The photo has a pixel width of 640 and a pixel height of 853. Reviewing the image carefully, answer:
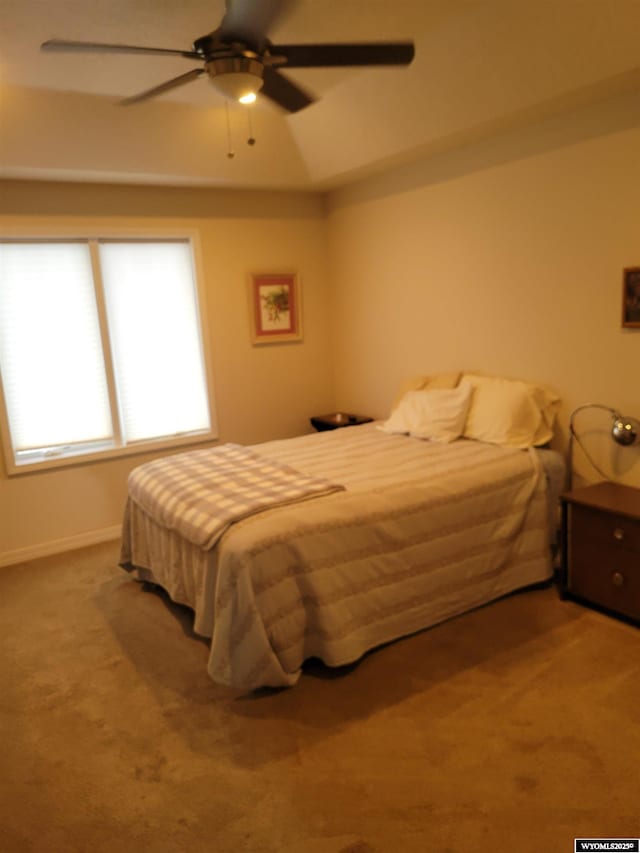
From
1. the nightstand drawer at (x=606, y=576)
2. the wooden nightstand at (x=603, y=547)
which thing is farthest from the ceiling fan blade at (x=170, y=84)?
the nightstand drawer at (x=606, y=576)

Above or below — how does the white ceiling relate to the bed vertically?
above

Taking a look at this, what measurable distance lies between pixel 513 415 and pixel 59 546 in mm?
2985

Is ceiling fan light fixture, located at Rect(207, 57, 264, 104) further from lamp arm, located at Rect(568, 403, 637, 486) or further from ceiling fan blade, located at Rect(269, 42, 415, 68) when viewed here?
lamp arm, located at Rect(568, 403, 637, 486)

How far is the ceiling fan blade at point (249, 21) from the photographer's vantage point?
195cm

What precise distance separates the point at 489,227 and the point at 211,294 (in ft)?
6.52

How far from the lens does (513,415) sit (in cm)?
335

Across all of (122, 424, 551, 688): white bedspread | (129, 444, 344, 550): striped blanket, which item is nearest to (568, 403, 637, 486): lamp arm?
(122, 424, 551, 688): white bedspread

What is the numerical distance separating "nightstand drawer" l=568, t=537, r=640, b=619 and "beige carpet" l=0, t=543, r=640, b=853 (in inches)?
3.4

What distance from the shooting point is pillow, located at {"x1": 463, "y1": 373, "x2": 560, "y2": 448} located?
333 centimetres

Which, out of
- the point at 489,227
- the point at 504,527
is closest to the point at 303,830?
the point at 504,527

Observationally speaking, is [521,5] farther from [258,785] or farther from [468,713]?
[258,785]

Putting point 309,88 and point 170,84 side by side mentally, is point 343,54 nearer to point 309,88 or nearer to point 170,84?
point 170,84

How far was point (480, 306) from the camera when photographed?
3.81 m

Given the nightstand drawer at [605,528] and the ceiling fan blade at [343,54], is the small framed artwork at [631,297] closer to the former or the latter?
the nightstand drawer at [605,528]
